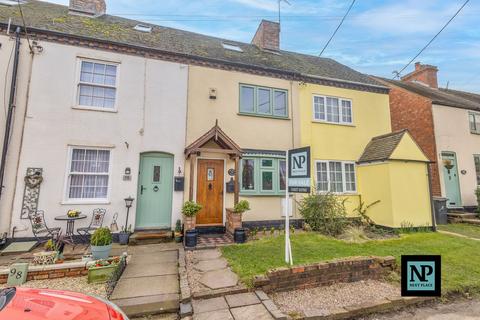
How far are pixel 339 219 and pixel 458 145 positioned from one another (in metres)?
9.51

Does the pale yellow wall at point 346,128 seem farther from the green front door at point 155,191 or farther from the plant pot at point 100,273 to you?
the plant pot at point 100,273

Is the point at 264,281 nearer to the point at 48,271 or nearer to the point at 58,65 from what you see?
the point at 48,271

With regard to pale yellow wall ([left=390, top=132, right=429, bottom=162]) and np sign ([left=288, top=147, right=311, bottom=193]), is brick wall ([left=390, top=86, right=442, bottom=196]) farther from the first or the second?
np sign ([left=288, top=147, right=311, bottom=193])

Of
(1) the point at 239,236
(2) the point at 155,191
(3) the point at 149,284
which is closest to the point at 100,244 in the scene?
(3) the point at 149,284

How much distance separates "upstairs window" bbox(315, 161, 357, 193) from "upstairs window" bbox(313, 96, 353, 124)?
6.72ft

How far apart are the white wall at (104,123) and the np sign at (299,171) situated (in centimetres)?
441

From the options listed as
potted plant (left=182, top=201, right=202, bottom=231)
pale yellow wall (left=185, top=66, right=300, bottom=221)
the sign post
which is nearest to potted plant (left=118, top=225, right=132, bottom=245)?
potted plant (left=182, top=201, right=202, bottom=231)

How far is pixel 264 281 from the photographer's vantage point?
4156 millimetres

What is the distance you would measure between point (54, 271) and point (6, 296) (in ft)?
9.38

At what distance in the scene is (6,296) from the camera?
7.30ft

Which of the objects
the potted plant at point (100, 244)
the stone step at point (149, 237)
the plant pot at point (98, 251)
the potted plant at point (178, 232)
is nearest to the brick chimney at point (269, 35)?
the potted plant at point (178, 232)

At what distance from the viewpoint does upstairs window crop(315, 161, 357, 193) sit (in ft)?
33.5

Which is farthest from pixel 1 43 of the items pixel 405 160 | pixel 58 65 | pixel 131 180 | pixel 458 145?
pixel 458 145

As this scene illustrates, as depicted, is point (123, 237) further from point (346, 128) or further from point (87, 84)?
point (346, 128)
